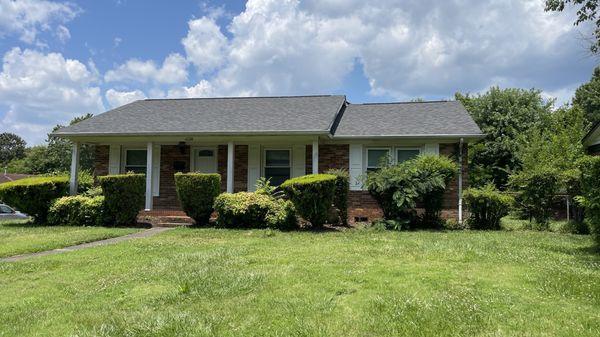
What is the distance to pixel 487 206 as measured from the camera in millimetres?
12734

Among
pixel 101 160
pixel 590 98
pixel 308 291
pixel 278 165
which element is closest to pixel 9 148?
pixel 101 160

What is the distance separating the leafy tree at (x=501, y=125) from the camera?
987 inches

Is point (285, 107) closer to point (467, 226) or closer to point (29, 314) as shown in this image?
point (467, 226)

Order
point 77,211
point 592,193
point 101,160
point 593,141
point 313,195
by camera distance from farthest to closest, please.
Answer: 1. point 593,141
2. point 101,160
3. point 77,211
4. point 313,195
5. point 592,193

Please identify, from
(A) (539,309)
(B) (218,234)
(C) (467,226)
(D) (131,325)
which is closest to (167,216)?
(B) (218,234)

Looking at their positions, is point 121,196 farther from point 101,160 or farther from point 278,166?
point 278,166

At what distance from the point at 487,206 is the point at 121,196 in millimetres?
10284

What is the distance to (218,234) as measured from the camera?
36.9ft

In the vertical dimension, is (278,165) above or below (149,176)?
above

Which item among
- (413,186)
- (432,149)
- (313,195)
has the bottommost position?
(313,195)

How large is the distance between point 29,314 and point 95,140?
12671 mm

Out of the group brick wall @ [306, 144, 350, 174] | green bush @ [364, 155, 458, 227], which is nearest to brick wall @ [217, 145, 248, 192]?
brick wall @ [306, 144, 350, 174]

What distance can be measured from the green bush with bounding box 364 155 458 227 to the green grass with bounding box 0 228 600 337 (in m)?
3.71

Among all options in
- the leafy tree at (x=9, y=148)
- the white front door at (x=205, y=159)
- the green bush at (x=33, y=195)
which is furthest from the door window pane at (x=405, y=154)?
the leafy tree at (x=9, y=148)
